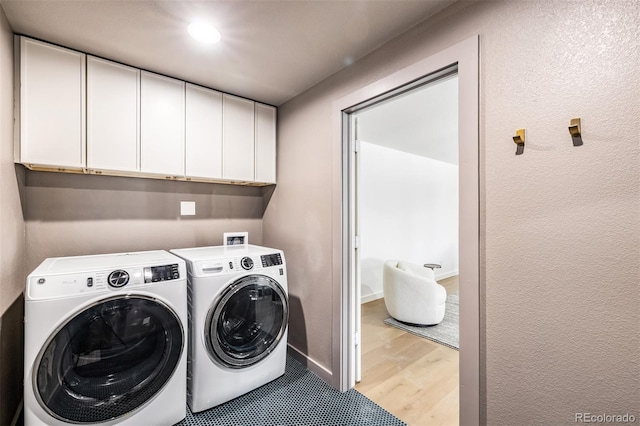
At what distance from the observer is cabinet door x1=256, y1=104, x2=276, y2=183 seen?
255cm

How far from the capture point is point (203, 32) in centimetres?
157

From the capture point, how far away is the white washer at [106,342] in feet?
4.21

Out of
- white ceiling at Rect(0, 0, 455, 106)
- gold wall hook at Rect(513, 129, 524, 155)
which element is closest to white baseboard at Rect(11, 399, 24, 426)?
white ceiling at Rect(0, 0, 455, 106)

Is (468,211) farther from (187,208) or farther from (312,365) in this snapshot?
(187,208)

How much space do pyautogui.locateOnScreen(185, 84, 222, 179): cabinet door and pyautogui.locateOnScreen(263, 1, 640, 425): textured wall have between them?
1.67 m

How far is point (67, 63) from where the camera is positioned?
1696 mm

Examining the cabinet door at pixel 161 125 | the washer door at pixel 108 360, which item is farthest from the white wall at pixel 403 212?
the washer door at pixel 108 360

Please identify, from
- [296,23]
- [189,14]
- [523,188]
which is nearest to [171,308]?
[189,14]

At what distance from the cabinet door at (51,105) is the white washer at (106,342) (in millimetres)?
639

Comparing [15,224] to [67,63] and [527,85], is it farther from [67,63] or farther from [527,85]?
[527,85]

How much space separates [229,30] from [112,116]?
0.98 metres

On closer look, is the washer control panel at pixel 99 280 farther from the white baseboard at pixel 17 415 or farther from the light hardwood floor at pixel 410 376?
the light hardwood floor at pixel 410 376

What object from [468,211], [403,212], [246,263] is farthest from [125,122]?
[403,212]

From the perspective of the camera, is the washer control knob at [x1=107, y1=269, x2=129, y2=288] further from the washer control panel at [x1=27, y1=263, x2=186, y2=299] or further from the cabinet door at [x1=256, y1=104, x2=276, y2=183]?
the cabinet door at [x1=256, y1=104, x2=276, y2=183]
